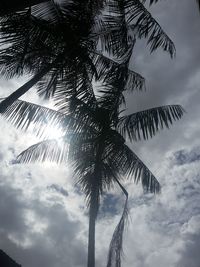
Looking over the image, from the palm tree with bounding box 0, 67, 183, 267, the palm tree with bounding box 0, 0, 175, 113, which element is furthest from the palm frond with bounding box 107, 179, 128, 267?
the palm tree with bounding box 0, 0, 175, 113

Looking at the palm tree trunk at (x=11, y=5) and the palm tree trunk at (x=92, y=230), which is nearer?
the palm tree trunk at (x=11, y=5)

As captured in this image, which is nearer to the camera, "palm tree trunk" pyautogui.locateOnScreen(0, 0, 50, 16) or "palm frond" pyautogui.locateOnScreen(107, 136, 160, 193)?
"palm tree trunk" pyautogui.locateOnScreen(0, 0, 50, 16)

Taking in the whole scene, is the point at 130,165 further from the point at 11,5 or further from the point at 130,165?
the point at 11,5

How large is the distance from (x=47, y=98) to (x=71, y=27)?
159cm

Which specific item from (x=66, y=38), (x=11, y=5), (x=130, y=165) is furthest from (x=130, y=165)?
Answer: (x=11, y=5)

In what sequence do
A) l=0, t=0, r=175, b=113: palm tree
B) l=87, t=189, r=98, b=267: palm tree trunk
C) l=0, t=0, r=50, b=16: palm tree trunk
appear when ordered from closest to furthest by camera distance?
l=0, t=0, r=50, b=16: palm tree trunk < l=0, t=0, r=175, b=113: palm tree < l=87, t=189, r=98, b=267: palm tree trunk

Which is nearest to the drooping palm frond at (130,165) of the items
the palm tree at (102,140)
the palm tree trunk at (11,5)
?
the palm tree at (102,140)

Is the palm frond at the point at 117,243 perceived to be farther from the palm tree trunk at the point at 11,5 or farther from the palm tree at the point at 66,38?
the palm tree trunk at the point at 11,5

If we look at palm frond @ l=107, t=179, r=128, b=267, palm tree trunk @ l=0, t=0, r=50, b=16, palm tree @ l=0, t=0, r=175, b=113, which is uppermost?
palm tree @ l=0, t=0, r=175, b=113

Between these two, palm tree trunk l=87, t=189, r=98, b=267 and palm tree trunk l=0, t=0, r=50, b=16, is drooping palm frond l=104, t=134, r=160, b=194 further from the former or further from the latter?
palm tree trunk l=0, t=0, r=50, b=16

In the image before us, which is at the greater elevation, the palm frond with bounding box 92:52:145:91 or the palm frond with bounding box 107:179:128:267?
the palm frond with bounding box 92:52:145:91

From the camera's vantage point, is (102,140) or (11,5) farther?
(102,140)

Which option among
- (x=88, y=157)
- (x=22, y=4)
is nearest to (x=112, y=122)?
(x=88, y=157)

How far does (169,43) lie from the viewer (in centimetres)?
809
